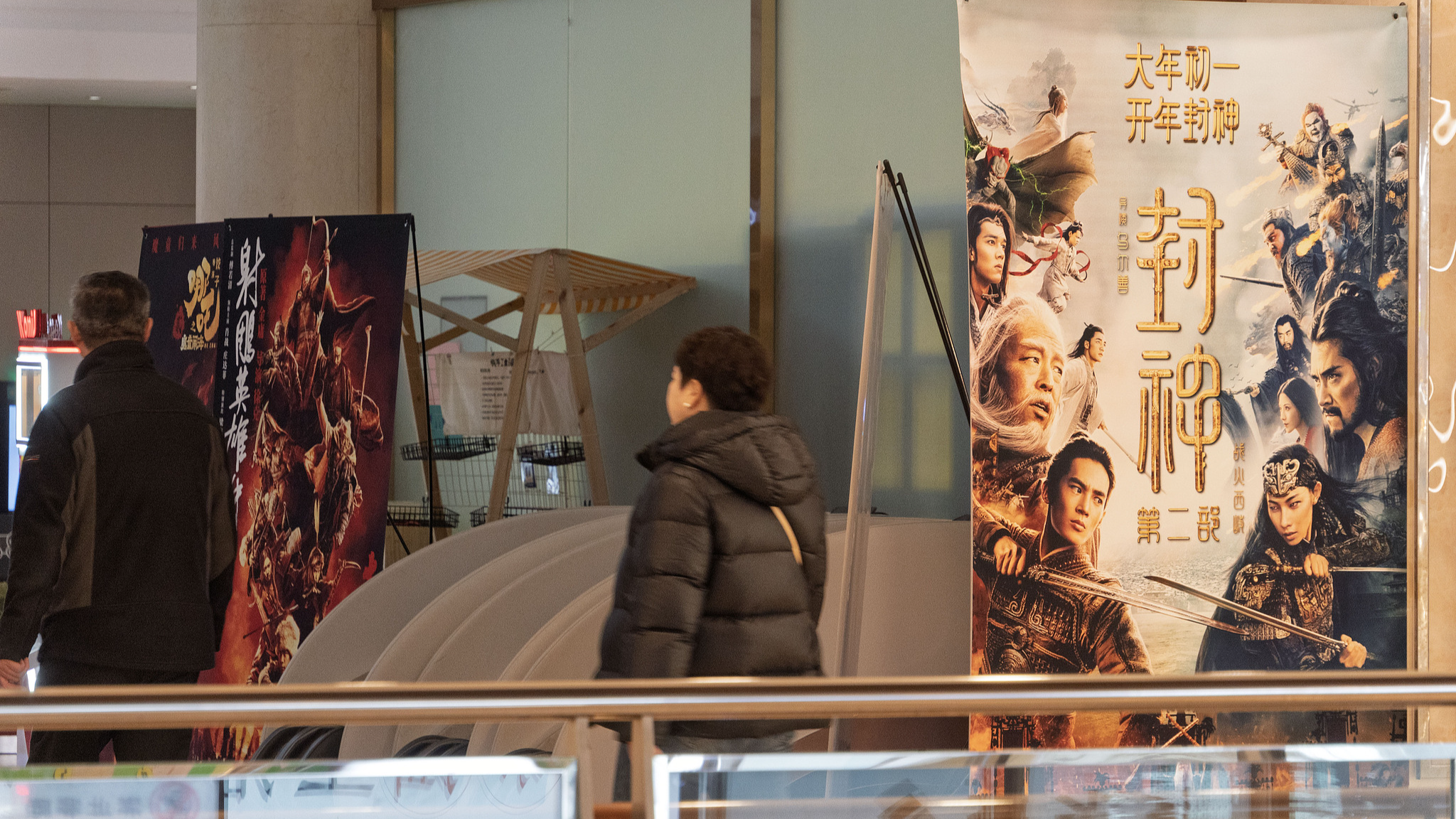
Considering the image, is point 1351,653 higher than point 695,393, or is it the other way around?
point 695,393

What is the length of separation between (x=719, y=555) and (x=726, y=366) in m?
0.36

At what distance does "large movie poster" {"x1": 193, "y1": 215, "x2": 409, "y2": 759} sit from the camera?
4414 mm

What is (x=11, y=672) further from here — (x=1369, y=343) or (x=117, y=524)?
(x=1369, y=343)

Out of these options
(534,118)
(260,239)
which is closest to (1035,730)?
(260,239)

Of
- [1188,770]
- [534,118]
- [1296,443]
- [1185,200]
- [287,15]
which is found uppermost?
[287,15]

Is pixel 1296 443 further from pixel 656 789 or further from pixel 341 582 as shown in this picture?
pixel 341 582

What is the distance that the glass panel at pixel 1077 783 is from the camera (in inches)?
55.3

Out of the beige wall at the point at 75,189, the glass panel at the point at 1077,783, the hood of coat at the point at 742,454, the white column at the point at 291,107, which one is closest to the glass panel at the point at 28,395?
the beige wall at the point at 75,189

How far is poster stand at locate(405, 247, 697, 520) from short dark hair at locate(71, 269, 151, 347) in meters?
1.78

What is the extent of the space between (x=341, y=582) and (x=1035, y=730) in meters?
2.41

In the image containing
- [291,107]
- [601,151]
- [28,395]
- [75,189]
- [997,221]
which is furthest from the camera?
[75,189]

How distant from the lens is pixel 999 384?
3.12 metres

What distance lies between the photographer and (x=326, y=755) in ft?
12.6

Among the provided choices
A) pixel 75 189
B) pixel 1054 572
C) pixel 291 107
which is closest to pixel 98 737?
pixel 1054 572
